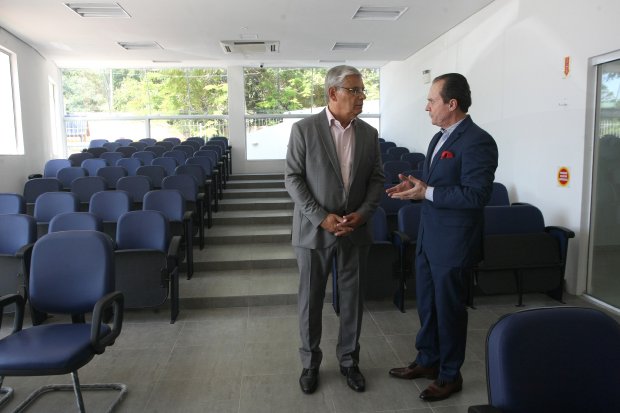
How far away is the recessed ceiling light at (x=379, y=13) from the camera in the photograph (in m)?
6.41

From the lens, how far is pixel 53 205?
4.78m

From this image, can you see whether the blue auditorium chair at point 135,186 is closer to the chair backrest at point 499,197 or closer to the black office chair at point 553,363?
the chair backrest at point 499,197

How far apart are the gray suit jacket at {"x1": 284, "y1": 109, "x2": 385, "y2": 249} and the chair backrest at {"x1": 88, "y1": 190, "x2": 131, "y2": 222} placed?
9.43 ft

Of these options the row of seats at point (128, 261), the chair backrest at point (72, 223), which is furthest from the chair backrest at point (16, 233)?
the chair backrest at point (72, 223)

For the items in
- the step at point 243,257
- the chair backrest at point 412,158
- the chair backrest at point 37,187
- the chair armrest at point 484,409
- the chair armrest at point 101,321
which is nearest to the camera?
the chair armrest at point 484,409

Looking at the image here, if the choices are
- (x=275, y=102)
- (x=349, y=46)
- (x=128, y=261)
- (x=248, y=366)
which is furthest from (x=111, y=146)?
(x=248, y=366)

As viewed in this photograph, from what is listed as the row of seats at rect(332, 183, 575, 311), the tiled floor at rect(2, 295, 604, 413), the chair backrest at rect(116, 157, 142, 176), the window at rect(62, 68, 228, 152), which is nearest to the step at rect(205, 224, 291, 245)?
the tiled floor at rect(2, 295, 604, 413)

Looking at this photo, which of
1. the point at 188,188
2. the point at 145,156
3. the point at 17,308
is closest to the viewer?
the point at 17,308

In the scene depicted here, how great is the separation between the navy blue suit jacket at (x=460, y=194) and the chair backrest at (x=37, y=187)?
222 inches

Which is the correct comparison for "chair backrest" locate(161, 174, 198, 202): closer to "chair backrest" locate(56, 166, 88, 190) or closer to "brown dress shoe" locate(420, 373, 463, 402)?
"chair backrest" locate(56, 166, 88, 190)

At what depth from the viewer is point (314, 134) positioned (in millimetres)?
2467

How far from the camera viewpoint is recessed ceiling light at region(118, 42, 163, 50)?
333 inches

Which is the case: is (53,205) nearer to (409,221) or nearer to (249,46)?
(409,221)

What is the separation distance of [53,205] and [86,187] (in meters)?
1.20
